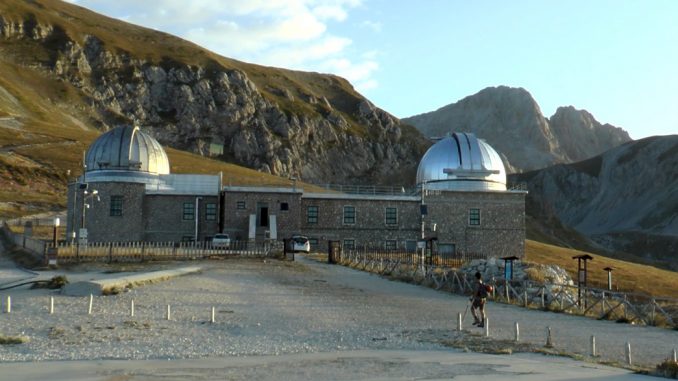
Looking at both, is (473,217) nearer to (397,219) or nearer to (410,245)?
(410,245)

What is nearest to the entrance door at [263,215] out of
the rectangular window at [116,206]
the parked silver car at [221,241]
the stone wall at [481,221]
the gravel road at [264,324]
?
the parked silver car at [221,241]

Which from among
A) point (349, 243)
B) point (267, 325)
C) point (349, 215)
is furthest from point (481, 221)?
point (267, 325)

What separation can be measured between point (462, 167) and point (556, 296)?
31.2 m

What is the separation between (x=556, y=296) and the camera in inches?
1046

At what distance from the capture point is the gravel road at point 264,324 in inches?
624

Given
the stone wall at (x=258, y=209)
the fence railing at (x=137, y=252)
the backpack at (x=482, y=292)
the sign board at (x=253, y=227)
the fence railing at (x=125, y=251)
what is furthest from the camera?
the stone wall at (x=258, y=209)

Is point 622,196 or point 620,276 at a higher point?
point 622,196

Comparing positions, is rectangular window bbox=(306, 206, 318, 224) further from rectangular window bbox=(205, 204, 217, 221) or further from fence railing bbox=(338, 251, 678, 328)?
fence railing bbox=(338, 251, 678, 328)

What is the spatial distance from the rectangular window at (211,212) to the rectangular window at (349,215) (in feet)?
30.9

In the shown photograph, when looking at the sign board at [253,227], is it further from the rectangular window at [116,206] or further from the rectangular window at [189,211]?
the rectangular window at [116,206]

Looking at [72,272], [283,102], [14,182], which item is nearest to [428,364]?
[72,272]

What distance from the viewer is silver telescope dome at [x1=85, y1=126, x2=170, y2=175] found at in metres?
51.8

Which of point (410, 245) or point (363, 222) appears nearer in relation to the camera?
point (363, 222)

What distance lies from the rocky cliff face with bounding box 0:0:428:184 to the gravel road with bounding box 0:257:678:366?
123 metres
